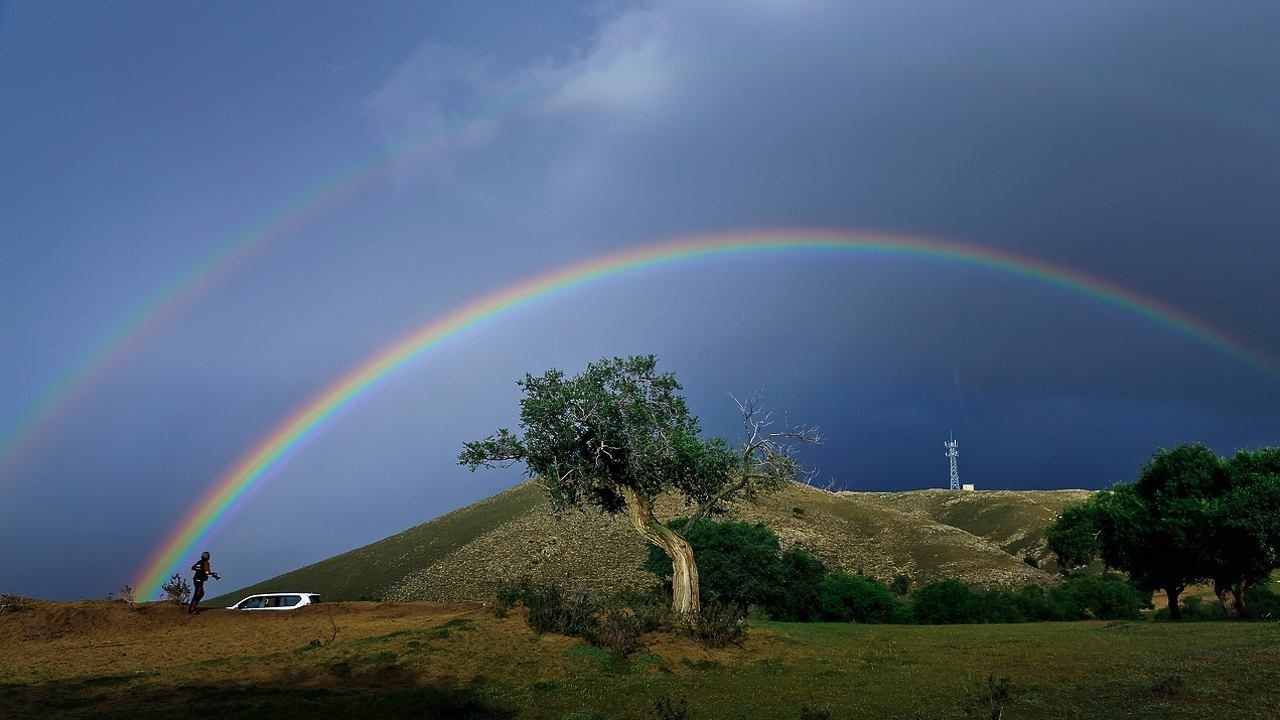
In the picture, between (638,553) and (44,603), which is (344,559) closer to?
(638,553)

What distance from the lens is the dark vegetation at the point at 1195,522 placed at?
4112 centimetres

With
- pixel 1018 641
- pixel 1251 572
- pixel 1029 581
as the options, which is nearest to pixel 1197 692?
pixel 1018 641

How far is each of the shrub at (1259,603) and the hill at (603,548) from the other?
31.4m

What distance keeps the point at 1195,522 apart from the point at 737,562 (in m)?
27.4

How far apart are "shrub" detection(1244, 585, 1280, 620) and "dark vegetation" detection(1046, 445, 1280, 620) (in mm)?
161

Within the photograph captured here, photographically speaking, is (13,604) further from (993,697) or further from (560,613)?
(993,697)

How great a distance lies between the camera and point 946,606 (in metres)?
52.7

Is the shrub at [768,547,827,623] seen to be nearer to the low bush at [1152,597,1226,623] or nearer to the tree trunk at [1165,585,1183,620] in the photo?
the low bush at [1152,597,1226,623]

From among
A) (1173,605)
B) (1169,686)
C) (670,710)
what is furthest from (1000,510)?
(670,710)

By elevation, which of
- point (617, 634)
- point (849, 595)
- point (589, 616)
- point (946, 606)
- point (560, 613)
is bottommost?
point (946, 606)

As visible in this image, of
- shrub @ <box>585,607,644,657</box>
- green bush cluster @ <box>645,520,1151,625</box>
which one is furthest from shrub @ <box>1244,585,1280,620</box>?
shrub @ <box>585,607,644,657</box>

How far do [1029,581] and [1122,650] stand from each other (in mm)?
65128

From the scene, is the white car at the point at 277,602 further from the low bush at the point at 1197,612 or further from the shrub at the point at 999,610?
the low bush at the point at 1197,612

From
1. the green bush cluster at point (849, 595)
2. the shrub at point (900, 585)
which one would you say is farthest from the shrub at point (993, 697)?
the shrub at point (900, 585)
